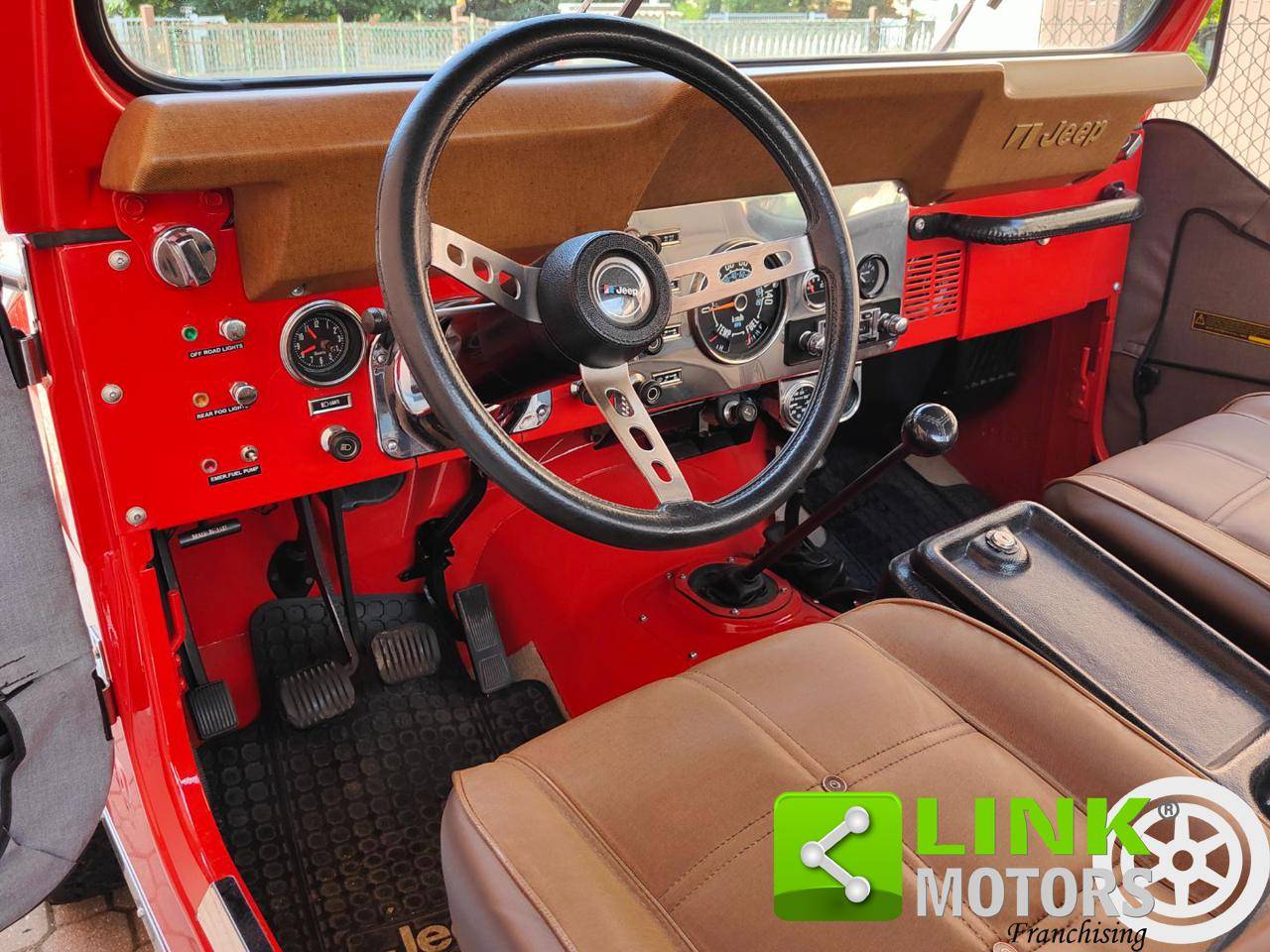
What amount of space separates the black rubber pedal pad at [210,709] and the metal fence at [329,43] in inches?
38.4

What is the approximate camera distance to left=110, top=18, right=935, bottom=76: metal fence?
1.34 meters

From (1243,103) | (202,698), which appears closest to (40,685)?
(202,698)

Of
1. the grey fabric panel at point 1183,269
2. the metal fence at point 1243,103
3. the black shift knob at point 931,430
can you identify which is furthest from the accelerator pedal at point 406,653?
the metal fence at point 1243,103

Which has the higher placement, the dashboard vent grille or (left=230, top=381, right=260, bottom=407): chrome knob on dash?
(left=230, top=381, right=260, bottom=407): chrome knob on dash

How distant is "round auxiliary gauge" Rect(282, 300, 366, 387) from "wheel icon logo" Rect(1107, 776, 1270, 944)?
1119 mm

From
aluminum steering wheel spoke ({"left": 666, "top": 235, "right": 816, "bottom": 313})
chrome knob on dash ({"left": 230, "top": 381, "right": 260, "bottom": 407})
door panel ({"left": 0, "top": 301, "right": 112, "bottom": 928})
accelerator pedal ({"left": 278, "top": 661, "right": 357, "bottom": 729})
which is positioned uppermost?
aluminum steering wheel spoke ({"left": 666, "top": 235, "right": 816, "bottom": 313})

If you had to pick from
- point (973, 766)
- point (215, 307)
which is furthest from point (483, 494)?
point (973, 766)

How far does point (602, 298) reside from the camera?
111 cm

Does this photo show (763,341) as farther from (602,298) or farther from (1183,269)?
(1183,269)

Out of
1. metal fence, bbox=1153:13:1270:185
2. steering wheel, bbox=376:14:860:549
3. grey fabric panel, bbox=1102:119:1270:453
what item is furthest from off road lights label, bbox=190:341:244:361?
metal fence, bbox=1153:13:1270:185

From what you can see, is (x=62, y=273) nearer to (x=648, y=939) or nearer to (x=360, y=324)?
(x=360, y=324)

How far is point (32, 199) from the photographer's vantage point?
3.96 feet

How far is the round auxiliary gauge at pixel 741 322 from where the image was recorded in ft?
5.81

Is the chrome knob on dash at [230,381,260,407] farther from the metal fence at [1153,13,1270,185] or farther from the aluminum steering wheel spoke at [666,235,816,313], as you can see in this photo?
the metal fence at [1153,13,1270,185]
